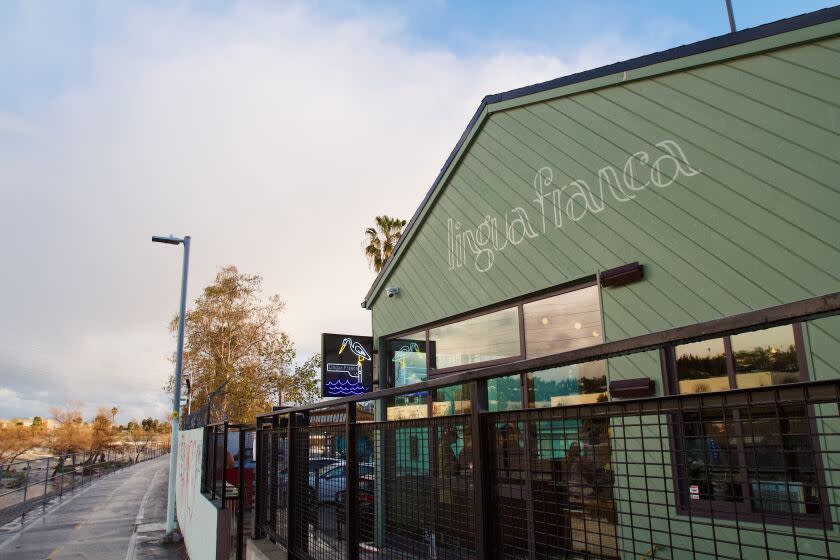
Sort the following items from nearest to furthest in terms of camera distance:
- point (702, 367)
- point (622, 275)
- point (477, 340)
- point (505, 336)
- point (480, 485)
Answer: point (480, 485), point (702, 367), point (622, 275), point (505, 336), point (477, 340)

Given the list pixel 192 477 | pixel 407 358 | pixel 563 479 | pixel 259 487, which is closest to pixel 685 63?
pixel 563 479

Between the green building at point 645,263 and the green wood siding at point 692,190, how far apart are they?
0.05 feet

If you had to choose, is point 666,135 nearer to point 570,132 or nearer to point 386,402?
point 570,132

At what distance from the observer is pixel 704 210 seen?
5266 millimetres

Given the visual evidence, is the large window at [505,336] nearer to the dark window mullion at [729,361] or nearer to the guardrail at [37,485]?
the dark window mullion at [729,361]

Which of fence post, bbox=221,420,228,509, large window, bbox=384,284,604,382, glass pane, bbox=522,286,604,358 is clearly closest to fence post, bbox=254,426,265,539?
fence post, bbox=221,420,228,509

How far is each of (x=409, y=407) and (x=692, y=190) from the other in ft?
19.1

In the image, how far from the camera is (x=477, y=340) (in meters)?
8.30

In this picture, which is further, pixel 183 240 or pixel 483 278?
pixel 183 240

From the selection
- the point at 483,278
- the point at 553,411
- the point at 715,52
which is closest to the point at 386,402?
the point at 483,278

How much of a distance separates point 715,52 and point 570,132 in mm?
1784

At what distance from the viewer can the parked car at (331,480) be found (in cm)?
391

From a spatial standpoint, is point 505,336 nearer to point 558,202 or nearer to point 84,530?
point 558,202

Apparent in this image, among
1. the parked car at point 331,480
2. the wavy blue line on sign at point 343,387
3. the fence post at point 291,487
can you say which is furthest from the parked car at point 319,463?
the wavy blue line on sign at point 343,387
